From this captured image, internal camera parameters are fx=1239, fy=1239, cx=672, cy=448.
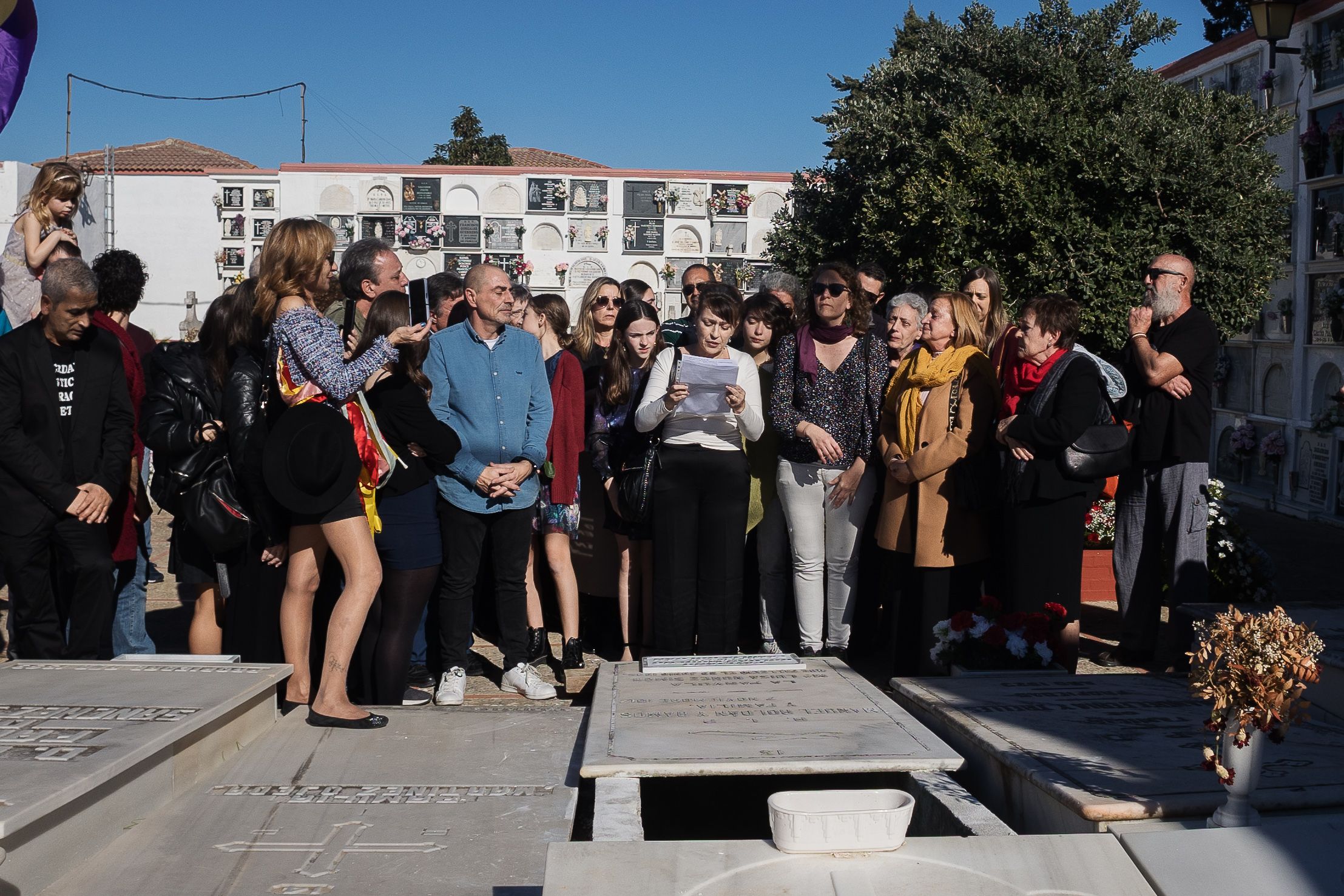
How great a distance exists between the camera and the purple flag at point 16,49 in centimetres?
552

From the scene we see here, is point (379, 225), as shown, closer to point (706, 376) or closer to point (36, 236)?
point (36, 236)

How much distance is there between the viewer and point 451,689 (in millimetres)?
4980

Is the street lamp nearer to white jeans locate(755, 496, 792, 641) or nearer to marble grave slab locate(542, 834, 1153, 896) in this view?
white jeans locate(755, 496, 792, 641)

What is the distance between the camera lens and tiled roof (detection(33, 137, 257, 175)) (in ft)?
117

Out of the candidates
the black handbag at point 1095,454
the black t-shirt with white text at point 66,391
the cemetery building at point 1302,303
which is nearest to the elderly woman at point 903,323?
the black handbag at point 1095,454

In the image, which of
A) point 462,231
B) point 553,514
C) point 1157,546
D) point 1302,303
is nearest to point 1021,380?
point 1157,546

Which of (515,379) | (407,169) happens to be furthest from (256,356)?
(407,169)

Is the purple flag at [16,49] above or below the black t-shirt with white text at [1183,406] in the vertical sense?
above

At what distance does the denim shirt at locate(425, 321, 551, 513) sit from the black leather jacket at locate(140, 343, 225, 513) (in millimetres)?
890

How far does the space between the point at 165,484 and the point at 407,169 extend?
1777cm

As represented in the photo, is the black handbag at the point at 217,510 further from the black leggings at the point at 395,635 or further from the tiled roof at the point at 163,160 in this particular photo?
the tiled roof at the point at 163,160

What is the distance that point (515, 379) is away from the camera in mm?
5250

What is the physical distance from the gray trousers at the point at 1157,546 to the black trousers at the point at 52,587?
14.5 feet

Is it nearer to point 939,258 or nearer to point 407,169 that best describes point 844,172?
point 939,258
